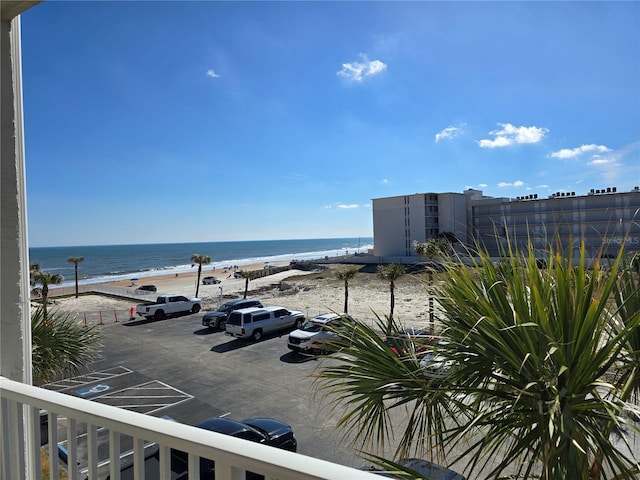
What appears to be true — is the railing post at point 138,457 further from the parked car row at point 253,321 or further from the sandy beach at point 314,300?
the sandy beach at point 314,300

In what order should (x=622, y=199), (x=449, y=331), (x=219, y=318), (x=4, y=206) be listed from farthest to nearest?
(x=622, y=199), (x=219, y=318), (x=4, y=206), (x=449, y=331)

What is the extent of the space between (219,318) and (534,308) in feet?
58.4

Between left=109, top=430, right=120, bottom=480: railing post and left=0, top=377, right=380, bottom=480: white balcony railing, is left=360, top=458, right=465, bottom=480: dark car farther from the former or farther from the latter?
left=109, top=430, right=120, bottom=480: railing post

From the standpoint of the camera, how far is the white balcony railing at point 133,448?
1025 mm

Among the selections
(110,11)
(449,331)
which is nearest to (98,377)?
(110,11)

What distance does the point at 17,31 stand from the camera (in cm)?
251

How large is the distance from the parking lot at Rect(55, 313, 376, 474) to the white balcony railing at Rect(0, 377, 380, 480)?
4395 mm

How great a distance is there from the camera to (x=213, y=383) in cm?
1109

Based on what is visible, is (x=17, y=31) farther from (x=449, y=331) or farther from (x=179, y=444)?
(x=449, y=331)

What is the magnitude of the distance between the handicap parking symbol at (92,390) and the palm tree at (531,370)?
1054 centimetres

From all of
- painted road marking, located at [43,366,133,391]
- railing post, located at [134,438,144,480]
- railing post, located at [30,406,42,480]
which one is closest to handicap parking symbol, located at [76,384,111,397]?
painted road marking, located at [43,366,133,391]

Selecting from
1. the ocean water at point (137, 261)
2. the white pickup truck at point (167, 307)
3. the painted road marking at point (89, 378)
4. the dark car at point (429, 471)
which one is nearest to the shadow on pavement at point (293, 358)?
the painted road marking at point (89, 378)

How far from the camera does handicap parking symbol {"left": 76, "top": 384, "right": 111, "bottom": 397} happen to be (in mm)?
10141

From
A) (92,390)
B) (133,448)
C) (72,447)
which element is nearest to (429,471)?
(133,448)
